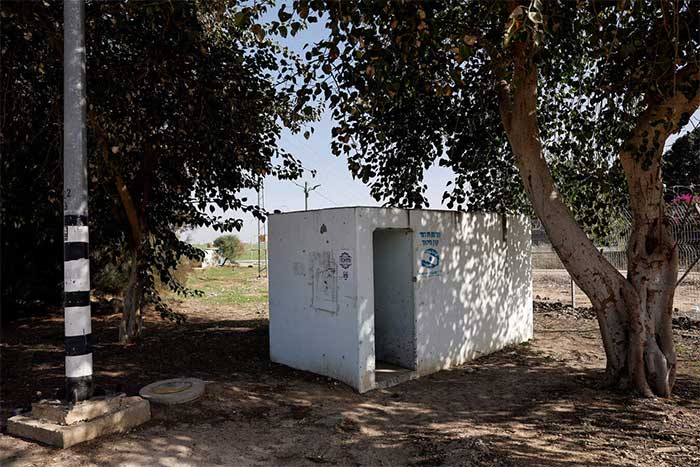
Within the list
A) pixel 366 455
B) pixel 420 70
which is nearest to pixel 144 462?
pixel 366 455

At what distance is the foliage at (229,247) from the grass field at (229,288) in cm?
916

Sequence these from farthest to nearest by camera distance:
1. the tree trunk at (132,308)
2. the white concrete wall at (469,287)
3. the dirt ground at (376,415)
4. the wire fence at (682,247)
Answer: the wire fence at (682,247), the tree trunk at (132,308), the white concrete wall at (469,287), the dirt ground at (376,415)

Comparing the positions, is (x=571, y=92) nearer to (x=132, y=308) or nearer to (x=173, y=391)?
(x=173, y=391)

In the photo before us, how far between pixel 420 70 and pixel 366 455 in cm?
471

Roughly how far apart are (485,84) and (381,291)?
146 inches

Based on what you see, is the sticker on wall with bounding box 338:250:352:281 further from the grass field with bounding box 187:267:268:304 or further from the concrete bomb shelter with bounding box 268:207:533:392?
the grass field with bounding box 187:267:268:304

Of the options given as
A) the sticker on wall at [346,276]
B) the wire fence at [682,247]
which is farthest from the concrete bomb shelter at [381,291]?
the wire fence at [682,247]

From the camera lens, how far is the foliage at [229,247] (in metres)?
36.1

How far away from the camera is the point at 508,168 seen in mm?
9227

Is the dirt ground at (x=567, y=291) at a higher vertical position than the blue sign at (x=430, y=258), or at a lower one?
lower

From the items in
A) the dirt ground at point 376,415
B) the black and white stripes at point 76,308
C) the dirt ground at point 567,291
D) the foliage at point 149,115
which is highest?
the foliage at point 149,115

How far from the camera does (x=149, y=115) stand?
301 inches

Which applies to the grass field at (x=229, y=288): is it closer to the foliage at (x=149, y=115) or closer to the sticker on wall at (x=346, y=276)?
the foliage at (x=149, y=115)

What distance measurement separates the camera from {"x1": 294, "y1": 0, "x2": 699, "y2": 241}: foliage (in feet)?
17.4
